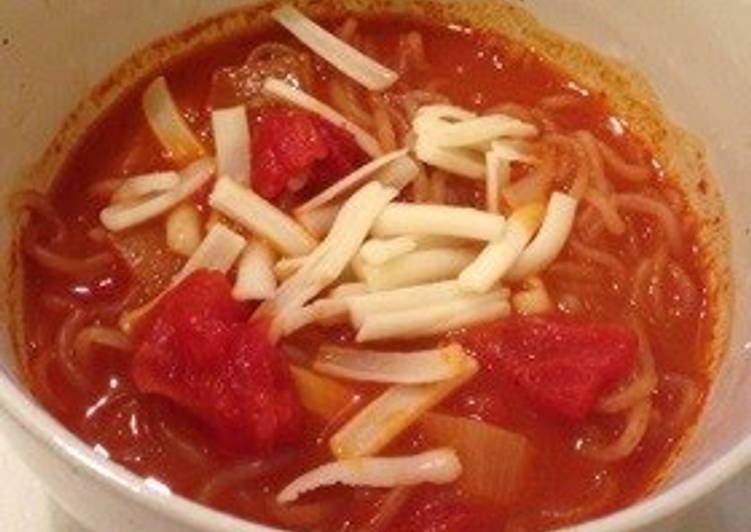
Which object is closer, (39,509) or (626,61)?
(39,509)

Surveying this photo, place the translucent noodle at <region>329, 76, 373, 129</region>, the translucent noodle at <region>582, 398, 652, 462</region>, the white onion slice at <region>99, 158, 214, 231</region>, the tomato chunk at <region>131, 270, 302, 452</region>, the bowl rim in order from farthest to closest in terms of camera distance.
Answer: the translucent noodle at <region>329, 76, 373, 129</region>, the white onion slice at <region>99, 158, 214, 231</region>, the translucent noodle at <region>582, 398, 652, 462</region>, the tomato chunk at <region>131, 270, 302, 452</region>, the bowl rim

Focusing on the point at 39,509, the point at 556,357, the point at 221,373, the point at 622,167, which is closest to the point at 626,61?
the point at 622,167

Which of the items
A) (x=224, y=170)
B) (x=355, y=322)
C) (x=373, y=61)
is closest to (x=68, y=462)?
(x=355, y=322)

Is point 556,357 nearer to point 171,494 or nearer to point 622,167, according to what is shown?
point 622,167

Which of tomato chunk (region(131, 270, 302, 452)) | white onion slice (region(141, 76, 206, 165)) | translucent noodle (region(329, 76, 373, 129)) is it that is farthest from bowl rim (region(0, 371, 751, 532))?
translucent noodle (region(329, 76, 373, 129))

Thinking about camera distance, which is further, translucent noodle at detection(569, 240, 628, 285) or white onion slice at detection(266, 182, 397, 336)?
translucent noodle at detection(569, 240, 628, 285)

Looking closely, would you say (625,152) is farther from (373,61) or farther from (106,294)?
(106,294)

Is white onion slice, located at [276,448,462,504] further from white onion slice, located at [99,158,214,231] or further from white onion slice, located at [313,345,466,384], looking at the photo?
white onion slice, located at [99,158,214,231]
